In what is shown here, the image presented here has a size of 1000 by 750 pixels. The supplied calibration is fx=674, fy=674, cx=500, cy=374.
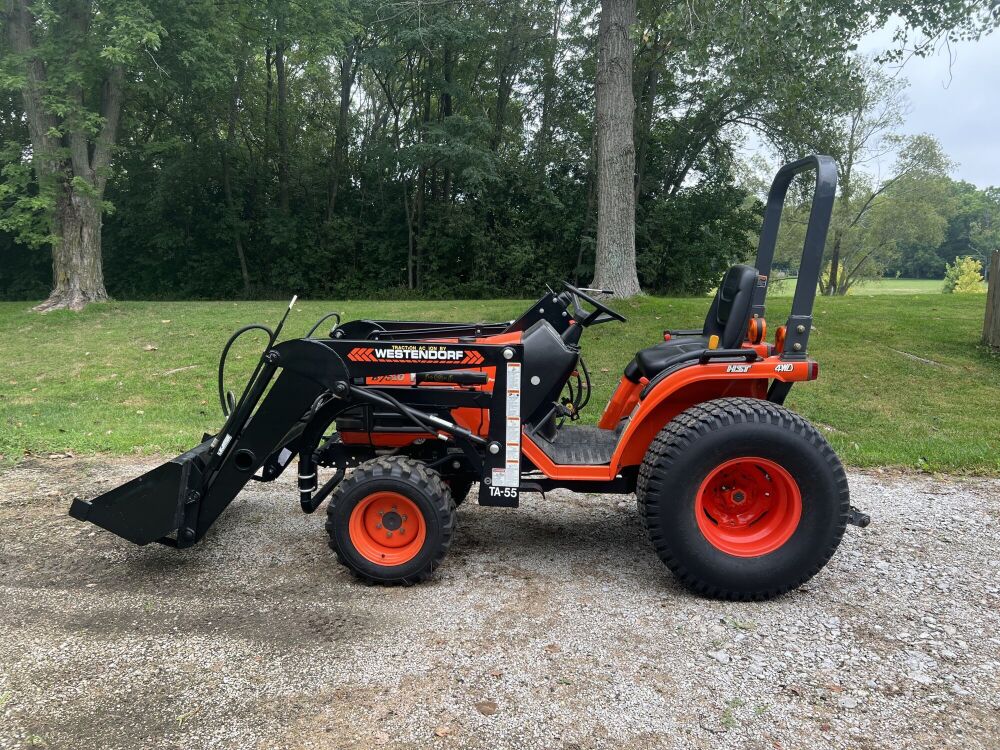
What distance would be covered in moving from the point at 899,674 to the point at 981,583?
110 cm

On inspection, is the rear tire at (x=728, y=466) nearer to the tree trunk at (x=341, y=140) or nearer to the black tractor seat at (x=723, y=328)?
the black tractor seat at (x=723, y=328)

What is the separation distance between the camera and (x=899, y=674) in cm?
253

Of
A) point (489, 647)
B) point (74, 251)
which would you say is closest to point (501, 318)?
point (489, 647)

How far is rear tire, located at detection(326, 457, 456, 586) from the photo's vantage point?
315 centimetres

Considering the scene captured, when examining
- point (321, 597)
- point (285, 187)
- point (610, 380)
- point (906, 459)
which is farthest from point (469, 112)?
point (321, 597)

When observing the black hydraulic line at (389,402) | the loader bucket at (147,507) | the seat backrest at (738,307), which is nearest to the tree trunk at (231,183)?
the loader bucket at (147,507)

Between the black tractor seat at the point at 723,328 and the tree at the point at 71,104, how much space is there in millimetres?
11138

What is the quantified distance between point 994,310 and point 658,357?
7.62m

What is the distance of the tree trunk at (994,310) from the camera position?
8625 millimetres

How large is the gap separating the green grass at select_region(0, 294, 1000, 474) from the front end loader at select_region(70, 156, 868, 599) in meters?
2.46

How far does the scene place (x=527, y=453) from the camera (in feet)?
10.9

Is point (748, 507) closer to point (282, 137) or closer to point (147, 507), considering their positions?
point (147, 507)

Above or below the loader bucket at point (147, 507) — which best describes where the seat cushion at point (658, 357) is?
above

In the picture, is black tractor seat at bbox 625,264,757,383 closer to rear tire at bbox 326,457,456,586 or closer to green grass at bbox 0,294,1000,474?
rear tire at bbox 326,457,456,586
